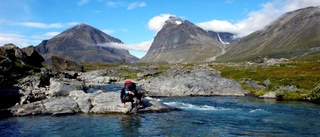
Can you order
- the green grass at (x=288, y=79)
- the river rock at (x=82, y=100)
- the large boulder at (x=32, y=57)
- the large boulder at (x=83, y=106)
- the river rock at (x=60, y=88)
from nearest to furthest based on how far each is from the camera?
the large boulder at (x=83, y=106)
the river rock at (x=82, y=100)
the river rock at (x=60, y=88)
the green grass at (x=288, y=79)
the large boulder at (x=32, y=57)

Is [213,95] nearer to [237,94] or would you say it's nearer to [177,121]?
[237,94]

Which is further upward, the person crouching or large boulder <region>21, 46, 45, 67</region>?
large boulder <region>21, 46, 45, 67</region>

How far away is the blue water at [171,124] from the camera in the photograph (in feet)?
95.8

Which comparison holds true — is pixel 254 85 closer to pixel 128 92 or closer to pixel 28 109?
pixel 128 92

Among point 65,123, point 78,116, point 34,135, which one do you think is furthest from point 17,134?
point 78,116

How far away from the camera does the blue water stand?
2919 cm

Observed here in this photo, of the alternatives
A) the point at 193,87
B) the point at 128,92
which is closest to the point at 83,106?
the point at 128,92

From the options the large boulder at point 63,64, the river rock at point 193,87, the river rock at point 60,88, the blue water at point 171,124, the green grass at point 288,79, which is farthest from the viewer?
the large boulder at point 63,64

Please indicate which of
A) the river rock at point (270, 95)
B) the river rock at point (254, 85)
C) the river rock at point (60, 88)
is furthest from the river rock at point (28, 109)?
the river rock at point (254, 85)

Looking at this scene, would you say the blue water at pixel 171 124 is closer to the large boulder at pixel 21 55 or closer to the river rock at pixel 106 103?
the river rock at pixel 106 103

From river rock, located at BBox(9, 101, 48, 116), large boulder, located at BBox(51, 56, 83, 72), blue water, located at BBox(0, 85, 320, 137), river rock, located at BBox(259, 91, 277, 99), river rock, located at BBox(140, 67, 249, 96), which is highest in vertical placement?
large boulder, located at BBox(51, 56, 83, 72)

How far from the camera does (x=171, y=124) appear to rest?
109ft

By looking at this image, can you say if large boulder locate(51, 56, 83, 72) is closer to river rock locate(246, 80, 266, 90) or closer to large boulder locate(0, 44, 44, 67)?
large boulder locate(0, 44, 44, 67)

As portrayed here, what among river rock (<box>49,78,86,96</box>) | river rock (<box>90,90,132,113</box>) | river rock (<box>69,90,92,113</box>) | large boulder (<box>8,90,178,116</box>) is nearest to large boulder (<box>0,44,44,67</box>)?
river rock (<box>49,78,86,96</box>)
